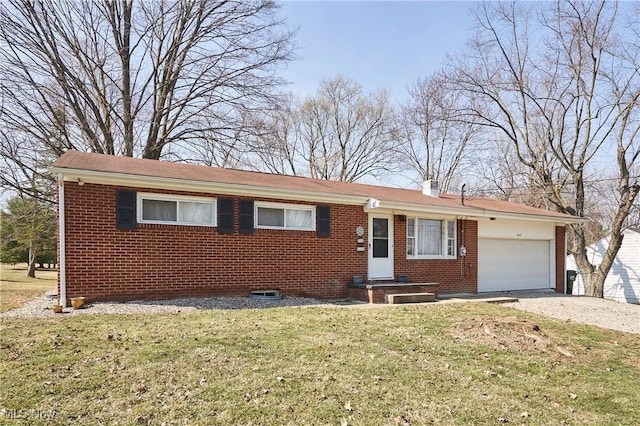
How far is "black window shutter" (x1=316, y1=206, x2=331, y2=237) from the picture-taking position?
1112 centimetres

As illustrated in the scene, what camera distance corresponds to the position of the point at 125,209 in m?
8.84

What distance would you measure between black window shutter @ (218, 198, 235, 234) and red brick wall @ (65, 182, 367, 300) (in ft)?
0.54

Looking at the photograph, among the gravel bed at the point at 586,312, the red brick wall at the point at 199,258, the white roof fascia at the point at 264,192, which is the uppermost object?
the white roof fascia at the point at 264,192

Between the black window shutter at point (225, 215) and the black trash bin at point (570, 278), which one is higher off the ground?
the black window shutter at point (225, 215)

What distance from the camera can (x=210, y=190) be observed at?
31.9 feet

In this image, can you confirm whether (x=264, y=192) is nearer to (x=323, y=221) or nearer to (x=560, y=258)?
(x=323, y=221)

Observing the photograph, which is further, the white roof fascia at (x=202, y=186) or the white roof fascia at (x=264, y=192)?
the white roof fascia at (x=264, y=192)

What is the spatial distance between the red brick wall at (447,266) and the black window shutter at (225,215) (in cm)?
503

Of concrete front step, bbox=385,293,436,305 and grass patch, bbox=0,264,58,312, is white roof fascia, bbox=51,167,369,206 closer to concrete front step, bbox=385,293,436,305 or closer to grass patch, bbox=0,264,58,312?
concrete front step, bbox=385,293,436,305

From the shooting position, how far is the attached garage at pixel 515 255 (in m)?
14.1

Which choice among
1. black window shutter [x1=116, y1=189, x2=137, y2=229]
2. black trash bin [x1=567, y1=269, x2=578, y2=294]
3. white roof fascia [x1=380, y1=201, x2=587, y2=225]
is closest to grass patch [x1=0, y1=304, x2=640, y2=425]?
black window shutter [x1=116, y1=189, x2=137, y2=229]

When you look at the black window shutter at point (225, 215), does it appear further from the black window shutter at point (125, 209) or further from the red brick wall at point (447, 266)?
the red brick wall at point (447, 266)

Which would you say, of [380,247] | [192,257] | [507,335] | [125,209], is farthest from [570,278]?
[125,209]

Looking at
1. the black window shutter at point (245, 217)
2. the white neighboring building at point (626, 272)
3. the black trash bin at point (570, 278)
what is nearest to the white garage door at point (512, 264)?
the black trash bin at point (570, 278)
